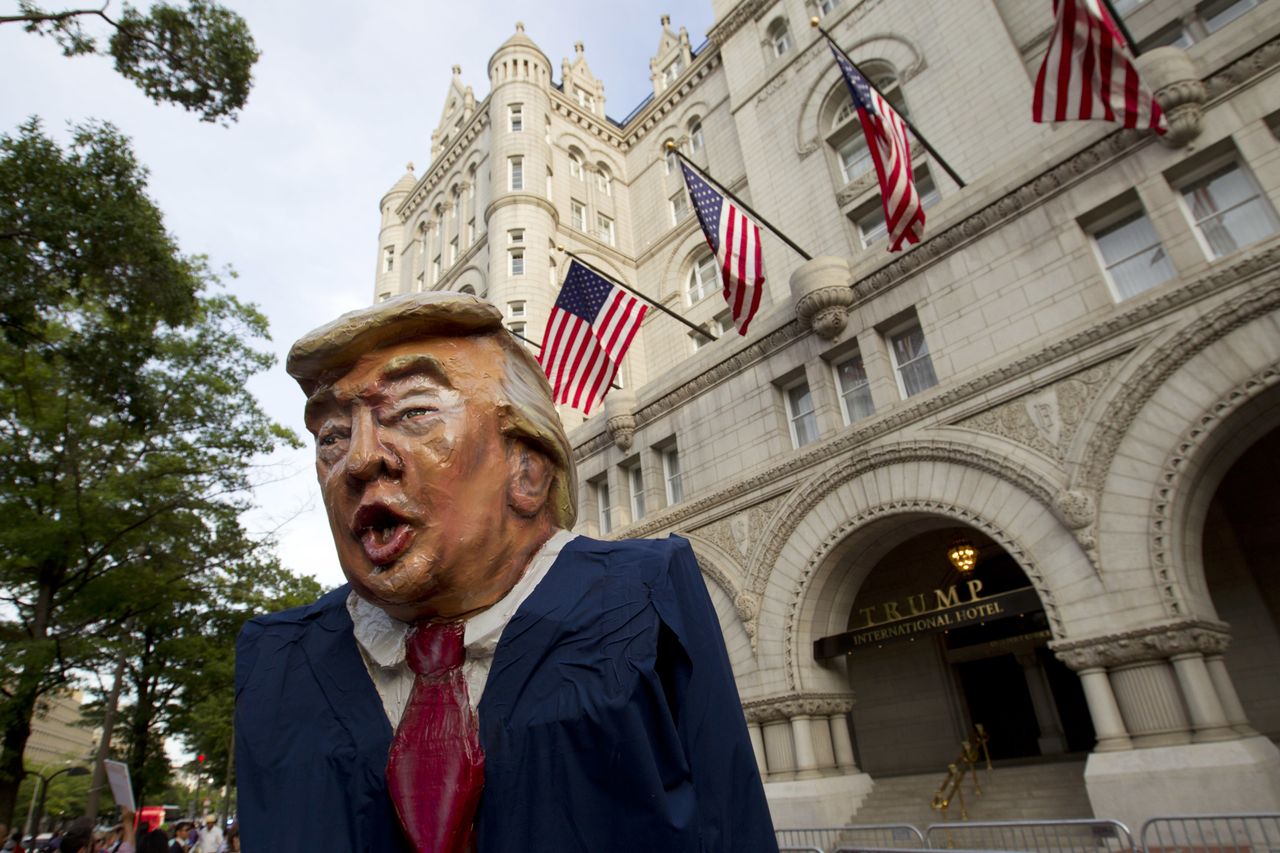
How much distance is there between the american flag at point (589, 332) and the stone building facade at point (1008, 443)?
10.2 ft

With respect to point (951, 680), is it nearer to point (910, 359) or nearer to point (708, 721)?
point (910, 359)

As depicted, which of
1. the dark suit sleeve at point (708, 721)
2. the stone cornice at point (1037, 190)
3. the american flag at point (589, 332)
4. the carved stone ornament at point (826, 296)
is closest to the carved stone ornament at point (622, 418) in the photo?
the american flag at point (589, 332)

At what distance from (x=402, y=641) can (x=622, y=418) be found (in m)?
14.7

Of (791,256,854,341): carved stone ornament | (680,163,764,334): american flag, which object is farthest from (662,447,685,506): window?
(680,163,764,334): american flag

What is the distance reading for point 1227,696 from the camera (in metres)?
8.30

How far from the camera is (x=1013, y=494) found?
1026cm

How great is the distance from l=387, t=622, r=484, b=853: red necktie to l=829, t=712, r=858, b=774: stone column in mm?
11342

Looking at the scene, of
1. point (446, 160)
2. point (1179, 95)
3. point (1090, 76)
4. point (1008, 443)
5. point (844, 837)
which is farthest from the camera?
point (446, 160)

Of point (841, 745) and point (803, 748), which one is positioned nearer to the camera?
point (803, 748)

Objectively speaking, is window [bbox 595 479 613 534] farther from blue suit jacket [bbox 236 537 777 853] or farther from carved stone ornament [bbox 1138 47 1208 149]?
blue suit jacket [bbox 236 537 777 853]

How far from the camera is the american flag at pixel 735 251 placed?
12203 mm

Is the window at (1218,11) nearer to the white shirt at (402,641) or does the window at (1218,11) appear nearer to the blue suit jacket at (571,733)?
the blue suit jacket at (571,733)

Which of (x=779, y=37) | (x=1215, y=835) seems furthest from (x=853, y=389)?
(x=779, y=37)

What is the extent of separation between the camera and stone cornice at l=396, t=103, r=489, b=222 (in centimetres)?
3816
